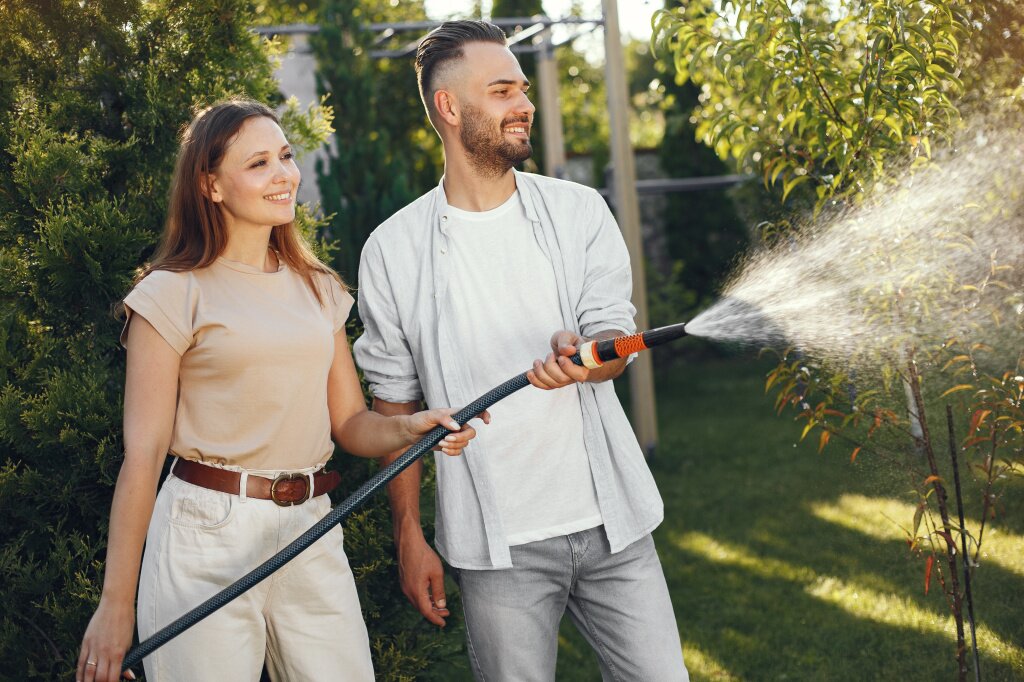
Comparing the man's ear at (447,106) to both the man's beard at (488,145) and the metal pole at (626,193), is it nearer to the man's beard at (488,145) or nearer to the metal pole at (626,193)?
the man's beard at (488,145)

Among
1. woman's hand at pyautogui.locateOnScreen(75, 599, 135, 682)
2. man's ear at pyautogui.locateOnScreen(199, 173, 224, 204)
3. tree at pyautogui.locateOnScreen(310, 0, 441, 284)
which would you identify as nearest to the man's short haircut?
man's ear at pyautogui.locateOnScreen(199, 173, 224, 204)

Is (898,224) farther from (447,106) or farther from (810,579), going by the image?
(810,579)

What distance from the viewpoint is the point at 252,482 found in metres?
2.22

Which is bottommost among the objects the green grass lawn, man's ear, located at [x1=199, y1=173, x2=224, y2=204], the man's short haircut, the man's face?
the green grass lawn

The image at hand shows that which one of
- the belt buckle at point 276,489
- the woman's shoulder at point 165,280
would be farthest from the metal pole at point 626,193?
the woman's shoulder at point 165,280

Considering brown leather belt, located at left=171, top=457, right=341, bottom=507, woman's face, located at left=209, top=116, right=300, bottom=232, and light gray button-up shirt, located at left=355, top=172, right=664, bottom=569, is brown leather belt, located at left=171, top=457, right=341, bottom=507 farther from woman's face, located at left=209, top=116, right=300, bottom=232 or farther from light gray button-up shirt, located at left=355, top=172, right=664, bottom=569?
woman's face, located at left=209, top=116, right=300, bottom=232

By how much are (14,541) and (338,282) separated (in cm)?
127

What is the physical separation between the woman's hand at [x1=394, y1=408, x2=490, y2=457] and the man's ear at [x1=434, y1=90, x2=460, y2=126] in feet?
2.48

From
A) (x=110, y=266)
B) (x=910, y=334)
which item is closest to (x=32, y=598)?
(x=110, y=266)

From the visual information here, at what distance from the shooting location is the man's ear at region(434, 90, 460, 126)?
8.56 ft

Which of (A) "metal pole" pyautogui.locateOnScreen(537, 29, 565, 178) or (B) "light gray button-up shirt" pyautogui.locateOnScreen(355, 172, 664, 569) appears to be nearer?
(B) "light gray button-up shirt" pyautogui.locateOnScreen(355, 172, 664, 569)

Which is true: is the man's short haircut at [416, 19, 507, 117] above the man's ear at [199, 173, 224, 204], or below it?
above

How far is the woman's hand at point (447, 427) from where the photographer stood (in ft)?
7.46

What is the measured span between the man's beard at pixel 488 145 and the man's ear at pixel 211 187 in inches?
24.2
